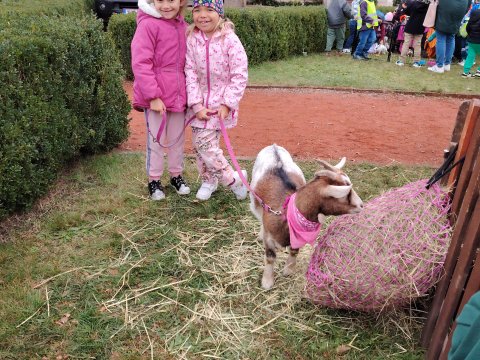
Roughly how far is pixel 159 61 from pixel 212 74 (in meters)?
0.53

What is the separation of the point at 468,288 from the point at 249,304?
5.37 ft

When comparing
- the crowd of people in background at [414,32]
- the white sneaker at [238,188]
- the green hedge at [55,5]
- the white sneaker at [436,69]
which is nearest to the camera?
the white sneaker at [238,188]

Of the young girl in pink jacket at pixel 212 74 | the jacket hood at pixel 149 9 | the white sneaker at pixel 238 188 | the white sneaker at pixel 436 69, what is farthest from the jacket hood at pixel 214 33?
the white sneaker at pixel 436 69

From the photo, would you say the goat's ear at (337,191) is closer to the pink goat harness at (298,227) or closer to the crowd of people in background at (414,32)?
the pink goat harness at (298,227)

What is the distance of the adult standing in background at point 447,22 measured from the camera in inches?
462

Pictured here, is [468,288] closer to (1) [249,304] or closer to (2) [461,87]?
(1) [249,304]

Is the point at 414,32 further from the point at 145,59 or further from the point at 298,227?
the point at 298,227

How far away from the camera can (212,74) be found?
14.8 ft

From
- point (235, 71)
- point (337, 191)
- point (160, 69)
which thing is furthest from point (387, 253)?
point (160, 69)

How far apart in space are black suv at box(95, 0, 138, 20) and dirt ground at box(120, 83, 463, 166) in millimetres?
5138

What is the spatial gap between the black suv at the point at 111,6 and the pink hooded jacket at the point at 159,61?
1035cm

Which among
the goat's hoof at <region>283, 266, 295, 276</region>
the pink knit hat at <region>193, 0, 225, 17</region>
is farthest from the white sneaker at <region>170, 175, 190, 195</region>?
the pink knit hat at <region>193, 0, 225, 17</region>

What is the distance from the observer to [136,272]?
3.90 meters

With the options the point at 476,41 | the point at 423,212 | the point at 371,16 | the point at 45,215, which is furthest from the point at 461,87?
the point at 45,215
